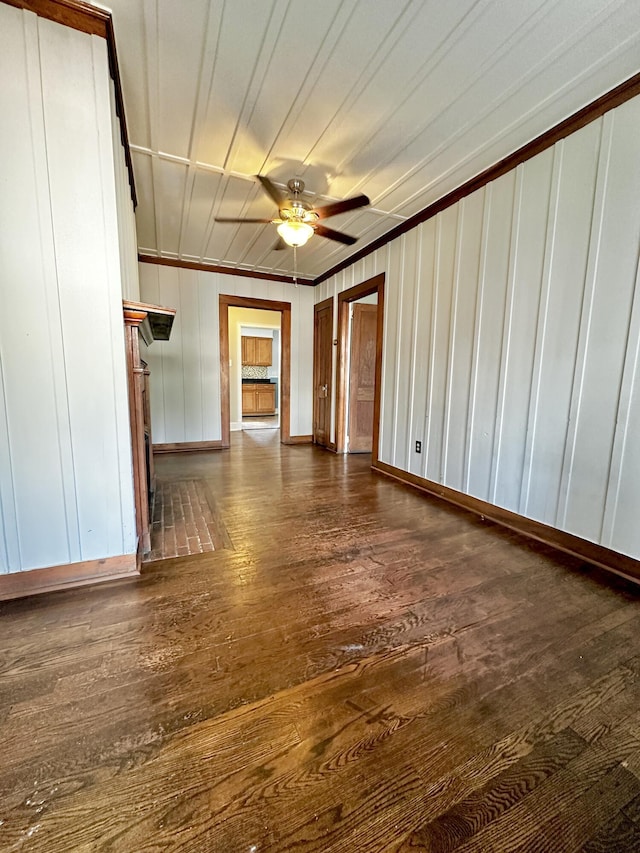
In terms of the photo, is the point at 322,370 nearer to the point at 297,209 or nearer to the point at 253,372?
the point at 297,209

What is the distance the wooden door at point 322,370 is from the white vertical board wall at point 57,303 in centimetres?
386

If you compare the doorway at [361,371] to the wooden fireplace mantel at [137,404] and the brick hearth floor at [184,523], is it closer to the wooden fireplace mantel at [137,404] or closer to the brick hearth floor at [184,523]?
the brick hearth floor at [184,523]

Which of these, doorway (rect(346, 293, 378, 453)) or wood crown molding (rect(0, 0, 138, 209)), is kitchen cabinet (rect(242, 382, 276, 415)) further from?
wood crown molding (rect(0, 0, 138, 209))

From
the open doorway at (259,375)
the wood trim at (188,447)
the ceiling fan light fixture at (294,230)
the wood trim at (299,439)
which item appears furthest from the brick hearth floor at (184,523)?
the open doorway at (259,375)

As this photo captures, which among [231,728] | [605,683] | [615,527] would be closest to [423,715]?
[231,728]

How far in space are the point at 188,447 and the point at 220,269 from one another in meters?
2.72

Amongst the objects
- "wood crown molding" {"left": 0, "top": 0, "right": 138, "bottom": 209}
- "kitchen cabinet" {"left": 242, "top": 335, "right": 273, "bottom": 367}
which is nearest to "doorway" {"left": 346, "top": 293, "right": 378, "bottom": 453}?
"wood crown molding" {"left": 0, "top": 0, "right": 138, "bottom": 209}

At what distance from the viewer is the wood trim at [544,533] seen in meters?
2.06

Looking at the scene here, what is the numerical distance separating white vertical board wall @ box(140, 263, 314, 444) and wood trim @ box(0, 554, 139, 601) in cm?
339

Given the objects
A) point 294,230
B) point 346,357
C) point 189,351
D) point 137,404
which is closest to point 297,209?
point 294,230

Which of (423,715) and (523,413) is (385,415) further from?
(423,715)

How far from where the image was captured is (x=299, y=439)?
6.14 metres

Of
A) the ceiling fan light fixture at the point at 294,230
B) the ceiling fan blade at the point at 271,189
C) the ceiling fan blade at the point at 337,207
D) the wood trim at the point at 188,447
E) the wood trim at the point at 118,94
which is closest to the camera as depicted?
the wood trim at the point at 118,94

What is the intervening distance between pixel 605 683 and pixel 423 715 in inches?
29.2
